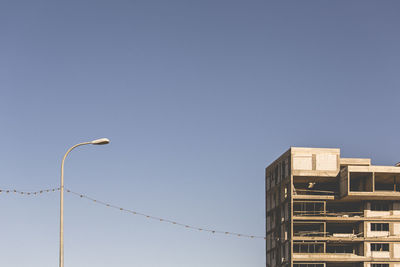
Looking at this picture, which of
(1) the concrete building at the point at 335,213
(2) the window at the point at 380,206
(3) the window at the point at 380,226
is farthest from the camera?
(2) the window at the point at 380,206

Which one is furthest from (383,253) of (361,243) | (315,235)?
(315,235)

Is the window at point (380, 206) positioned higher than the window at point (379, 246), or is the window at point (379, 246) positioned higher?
the window at point (380, 206)

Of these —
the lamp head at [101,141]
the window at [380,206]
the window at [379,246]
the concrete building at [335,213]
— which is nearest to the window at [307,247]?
the concrete building at [335,213]

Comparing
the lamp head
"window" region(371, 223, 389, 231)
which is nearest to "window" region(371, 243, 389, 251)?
"window" region(371, 223, 389, 231)

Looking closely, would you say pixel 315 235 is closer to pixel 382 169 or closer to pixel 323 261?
pixel 323 261

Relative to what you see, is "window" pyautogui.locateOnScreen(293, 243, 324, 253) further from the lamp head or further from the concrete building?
the lamp head

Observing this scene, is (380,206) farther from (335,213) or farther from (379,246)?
(335,213)

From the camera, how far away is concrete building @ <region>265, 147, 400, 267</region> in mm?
83500

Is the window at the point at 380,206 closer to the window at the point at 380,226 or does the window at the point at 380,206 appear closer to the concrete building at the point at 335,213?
the concrete building at the point at 335,213

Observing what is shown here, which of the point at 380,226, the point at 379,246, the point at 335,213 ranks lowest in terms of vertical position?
the point at 379,246

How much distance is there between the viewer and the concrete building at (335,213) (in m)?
83.5

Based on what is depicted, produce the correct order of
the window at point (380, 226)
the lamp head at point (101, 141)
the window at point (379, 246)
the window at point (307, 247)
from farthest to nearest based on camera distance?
the window at point (307, 247) → the window at point (380, 226) → the window at point (379, 246) → the lamp head at point (101, 141)

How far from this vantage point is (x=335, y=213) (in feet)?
282

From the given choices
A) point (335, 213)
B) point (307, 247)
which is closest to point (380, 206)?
point (335, 213)
